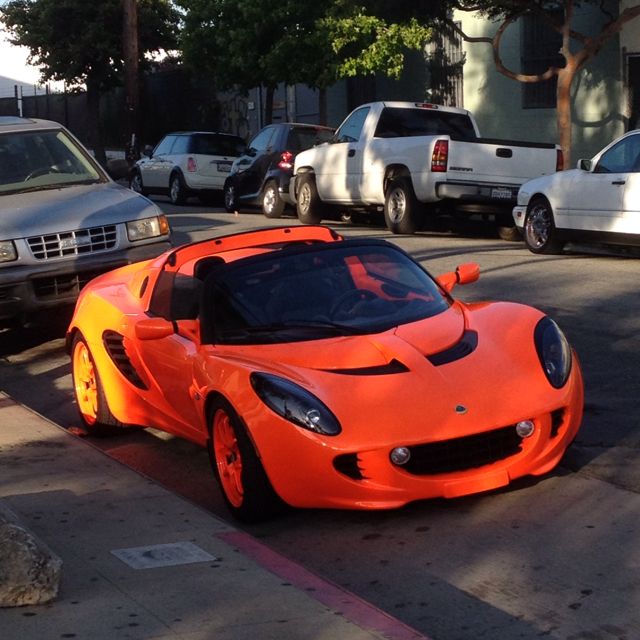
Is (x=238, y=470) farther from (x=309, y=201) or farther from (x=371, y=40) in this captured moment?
(x=371, y=40)

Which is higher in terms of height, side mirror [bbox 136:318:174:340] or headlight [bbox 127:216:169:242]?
headlight [bbox 127:216:169:242]

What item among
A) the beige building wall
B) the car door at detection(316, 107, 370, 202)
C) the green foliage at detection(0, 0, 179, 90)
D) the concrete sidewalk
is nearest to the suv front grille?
the concrete sidewalk

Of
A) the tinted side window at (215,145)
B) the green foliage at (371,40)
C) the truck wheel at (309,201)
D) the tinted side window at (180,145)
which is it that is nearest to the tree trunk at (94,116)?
the tinted side window at (180,145)

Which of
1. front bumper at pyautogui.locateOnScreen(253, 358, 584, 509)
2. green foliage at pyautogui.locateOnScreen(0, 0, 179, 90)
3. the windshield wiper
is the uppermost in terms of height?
green foliage at pyautogui.locateOnScreen(0, 0, 179, 90)

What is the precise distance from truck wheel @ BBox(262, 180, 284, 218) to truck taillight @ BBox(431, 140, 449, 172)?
17.4ft

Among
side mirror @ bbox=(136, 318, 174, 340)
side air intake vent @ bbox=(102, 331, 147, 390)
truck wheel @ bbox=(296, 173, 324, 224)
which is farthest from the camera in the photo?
truck wheel @ bbox=(296, 173, 324, 224)

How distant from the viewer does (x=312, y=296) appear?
281 inches

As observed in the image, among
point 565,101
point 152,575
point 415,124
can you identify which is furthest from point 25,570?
point 565,101

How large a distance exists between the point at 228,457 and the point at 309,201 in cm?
1562

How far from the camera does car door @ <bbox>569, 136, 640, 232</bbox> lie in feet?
49.3

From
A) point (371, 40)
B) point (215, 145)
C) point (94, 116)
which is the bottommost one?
point (215, 145)

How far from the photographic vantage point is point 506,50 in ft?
94.4

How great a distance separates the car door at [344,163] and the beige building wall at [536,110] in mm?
7616

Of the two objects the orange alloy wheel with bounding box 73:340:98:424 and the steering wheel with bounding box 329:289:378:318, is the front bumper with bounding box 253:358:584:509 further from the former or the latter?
the orange alloy wheel with bounding box 73:340:98:424
